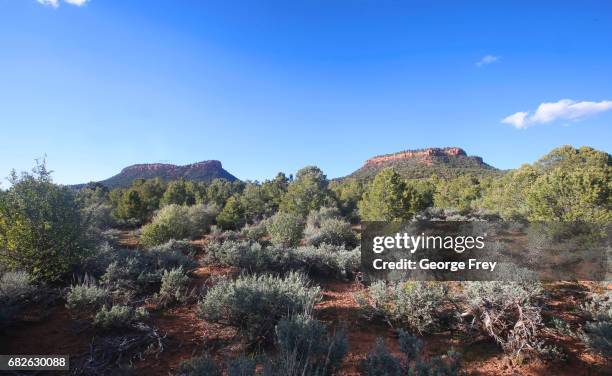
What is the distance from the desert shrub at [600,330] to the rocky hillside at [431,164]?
43.9 meters

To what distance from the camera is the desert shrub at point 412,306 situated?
5094 mm

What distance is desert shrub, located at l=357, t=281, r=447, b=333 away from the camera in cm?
509

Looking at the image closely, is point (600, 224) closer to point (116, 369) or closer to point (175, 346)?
point (175, 346)

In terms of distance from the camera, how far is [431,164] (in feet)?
254

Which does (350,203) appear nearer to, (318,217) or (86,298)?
(318,217)

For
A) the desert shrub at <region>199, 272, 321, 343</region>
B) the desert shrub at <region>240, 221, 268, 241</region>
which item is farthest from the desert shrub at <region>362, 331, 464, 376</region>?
the desert shrub at <region>240, 221, 268, 241</region>

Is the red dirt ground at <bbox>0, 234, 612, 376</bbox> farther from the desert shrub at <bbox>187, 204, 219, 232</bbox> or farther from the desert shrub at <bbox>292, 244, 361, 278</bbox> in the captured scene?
the desert shrub at <bbox>187, 204, 219, 232</bbox>

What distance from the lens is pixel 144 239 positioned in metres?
12.9

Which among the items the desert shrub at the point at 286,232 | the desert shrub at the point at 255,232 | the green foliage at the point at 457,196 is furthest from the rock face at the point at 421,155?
the desert shrub at the point at 286,232

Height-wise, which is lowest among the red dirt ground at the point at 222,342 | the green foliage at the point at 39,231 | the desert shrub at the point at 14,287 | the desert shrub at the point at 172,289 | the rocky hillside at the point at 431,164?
the red dirt ground at the point at 222,342

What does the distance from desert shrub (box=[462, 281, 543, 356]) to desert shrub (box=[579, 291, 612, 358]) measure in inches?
22.3

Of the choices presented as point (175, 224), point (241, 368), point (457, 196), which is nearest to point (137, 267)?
point (241, 368)

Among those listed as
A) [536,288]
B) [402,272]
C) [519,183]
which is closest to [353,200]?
[519,183]

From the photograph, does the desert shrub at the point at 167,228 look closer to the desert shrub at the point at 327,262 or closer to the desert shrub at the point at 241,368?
the desert shrub at the point at 327,262
